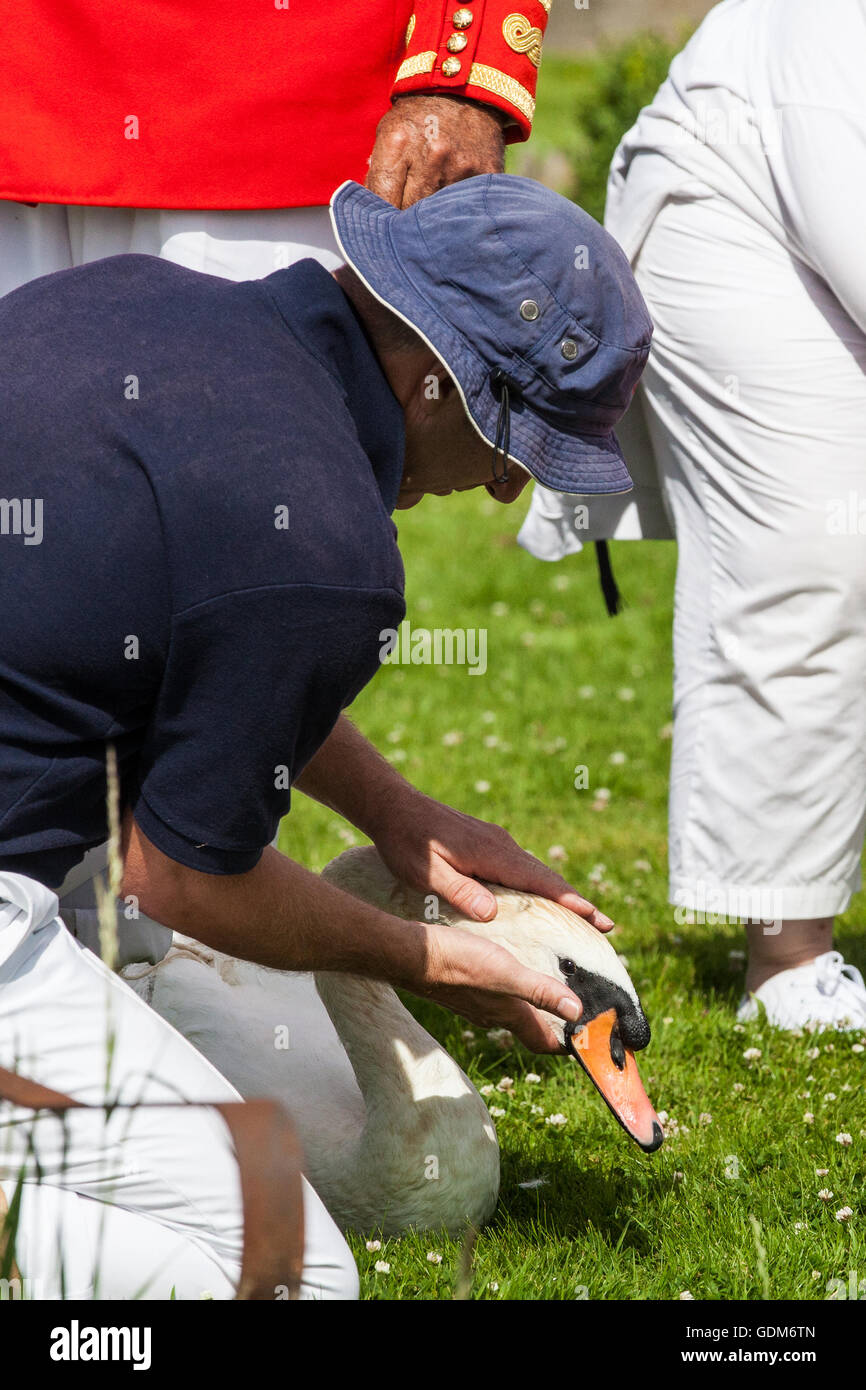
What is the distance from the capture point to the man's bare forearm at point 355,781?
130 inches

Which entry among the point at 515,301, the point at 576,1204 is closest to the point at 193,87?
the point at 515,301

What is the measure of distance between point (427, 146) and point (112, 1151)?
6.73 ft

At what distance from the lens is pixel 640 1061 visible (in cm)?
407

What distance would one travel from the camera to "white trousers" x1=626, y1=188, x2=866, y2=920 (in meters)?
4.04

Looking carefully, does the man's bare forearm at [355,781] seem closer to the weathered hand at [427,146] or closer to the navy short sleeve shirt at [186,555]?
the navy short sleeve shirt at [186,555]

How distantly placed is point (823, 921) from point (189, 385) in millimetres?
2644

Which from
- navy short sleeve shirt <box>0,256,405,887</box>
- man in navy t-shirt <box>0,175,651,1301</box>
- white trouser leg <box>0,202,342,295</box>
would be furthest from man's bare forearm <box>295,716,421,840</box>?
white trouser leg <box>0,202,342,295</box>

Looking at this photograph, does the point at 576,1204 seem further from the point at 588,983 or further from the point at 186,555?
the point at 186,555

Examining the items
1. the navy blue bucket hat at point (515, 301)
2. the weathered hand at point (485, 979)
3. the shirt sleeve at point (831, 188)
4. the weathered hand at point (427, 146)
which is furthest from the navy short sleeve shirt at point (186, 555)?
the shirt sleeve at point (831, 188)

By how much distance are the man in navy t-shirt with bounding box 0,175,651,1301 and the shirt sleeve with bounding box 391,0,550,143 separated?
0.91 m

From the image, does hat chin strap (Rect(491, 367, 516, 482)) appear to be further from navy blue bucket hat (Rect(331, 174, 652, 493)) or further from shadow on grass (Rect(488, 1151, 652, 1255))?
shadow on grass (Rect(488, 1151, 652, 1255))
